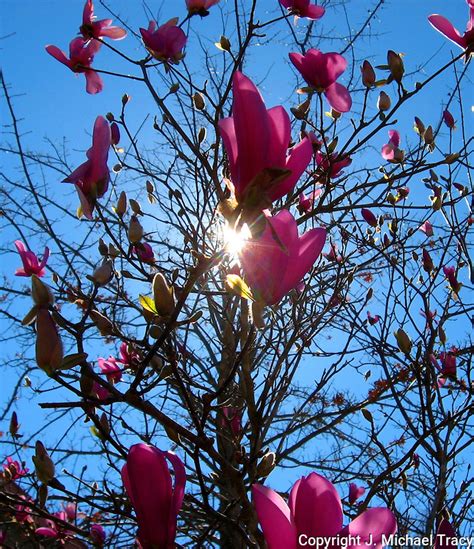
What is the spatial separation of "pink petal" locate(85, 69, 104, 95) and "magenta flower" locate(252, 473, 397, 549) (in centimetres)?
137

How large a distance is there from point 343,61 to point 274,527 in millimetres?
1050

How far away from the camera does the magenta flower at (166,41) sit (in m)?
1.45

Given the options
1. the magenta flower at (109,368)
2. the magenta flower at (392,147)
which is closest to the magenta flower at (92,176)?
the magenta flower at (109,368)

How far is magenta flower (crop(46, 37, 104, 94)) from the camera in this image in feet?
4.97

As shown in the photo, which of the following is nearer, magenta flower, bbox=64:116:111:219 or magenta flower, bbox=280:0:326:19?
magenta flower, bbox=64:116:111:219

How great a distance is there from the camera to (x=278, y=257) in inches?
25.1

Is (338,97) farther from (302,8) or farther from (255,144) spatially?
(255,144)

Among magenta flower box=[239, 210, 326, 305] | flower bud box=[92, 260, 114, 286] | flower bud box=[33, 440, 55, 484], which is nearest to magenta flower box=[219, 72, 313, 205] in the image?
magenta flower box=[239, 210, 326, 305]

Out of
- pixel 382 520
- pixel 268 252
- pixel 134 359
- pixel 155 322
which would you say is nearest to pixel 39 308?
pixel 155 322

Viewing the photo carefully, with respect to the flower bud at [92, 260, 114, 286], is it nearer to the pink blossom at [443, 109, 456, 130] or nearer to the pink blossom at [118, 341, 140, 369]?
the pink blossom at [118, 341, 140, 369]

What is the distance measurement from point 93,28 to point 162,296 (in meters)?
1.17

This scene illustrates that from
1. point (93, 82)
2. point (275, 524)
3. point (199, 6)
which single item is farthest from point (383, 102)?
point (275, 524)

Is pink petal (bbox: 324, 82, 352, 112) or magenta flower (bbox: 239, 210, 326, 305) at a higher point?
pink petal (bbox: 324, 82, 352, 112)

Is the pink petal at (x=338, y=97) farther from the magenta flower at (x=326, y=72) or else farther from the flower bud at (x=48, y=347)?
the flower bud at (x=48, y=347)
